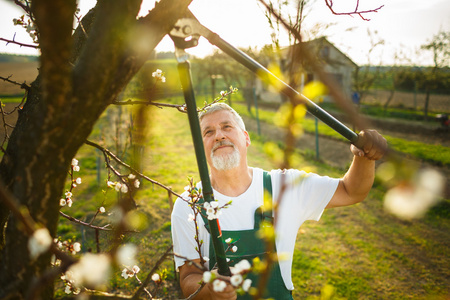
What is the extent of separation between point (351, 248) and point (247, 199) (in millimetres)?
3827

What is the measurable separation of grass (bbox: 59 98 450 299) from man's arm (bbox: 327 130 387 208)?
664 millimetres

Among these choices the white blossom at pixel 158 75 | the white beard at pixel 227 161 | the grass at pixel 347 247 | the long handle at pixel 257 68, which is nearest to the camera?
the long handle at pixel 257 68

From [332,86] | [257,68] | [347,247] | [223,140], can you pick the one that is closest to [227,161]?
[223,140]

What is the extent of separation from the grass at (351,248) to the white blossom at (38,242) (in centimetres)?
221

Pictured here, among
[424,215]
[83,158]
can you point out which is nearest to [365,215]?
[424,215]

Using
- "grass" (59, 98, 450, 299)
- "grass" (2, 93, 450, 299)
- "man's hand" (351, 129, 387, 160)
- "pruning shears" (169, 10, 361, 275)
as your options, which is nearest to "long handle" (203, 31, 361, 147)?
"pruning shears" (169, 10, 361, 275)

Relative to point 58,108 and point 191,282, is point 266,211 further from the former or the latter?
point 58,108

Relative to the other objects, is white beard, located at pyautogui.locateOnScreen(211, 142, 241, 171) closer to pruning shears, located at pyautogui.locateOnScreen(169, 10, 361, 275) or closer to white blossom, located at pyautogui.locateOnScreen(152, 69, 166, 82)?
white blossom, located at pyautogui.locateOnScreen(152, 69, 166, 82)

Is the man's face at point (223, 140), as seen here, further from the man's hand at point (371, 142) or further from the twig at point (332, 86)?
the twig at point (332, 86)

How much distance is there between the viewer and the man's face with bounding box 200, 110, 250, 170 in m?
2.37

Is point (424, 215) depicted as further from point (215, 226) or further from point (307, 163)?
point (215, 226)

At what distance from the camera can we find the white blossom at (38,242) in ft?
2.50

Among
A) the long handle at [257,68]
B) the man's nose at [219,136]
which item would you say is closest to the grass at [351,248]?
the man's nose at [219,136]

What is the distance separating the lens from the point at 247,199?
2.29m
